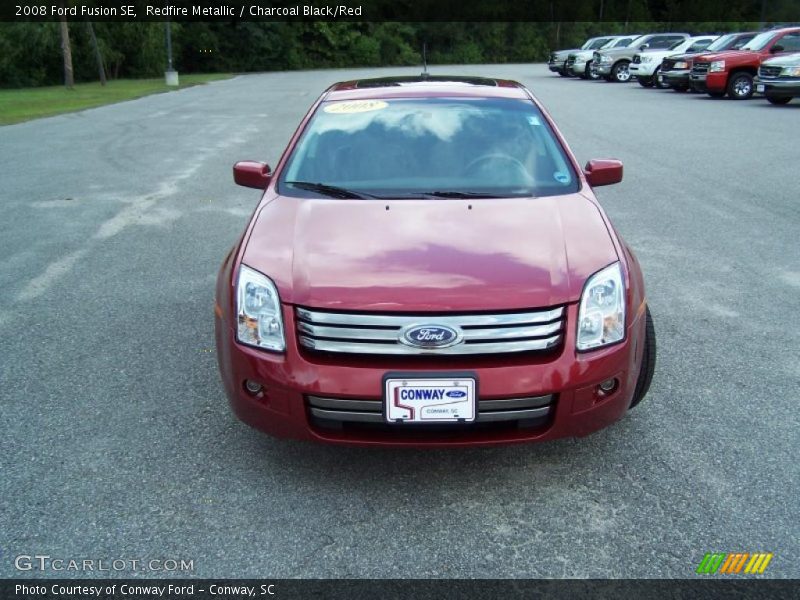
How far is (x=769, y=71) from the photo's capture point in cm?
1805

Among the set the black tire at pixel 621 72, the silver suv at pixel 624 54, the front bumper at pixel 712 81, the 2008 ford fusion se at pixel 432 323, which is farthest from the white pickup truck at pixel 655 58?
the 2008 ford fusion se at pixel 432 323

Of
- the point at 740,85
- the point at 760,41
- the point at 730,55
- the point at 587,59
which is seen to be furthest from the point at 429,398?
the point at 587,59

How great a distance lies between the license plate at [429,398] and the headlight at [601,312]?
491mm

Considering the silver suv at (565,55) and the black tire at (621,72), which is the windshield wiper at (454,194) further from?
the silver suv at (565,55)

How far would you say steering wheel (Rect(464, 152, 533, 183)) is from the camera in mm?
3934

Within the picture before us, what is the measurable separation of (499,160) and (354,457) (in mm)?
1766

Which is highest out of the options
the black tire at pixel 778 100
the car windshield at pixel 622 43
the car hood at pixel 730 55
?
the car windshield at pixel 622 43

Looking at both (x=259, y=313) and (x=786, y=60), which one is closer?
(x=259, y=313)

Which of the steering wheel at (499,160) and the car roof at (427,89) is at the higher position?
the car roof at (427,89)

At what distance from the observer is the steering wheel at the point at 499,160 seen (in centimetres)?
393

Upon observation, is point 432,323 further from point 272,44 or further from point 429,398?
point 272,44

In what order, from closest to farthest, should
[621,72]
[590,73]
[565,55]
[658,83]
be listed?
[658,83] → [621,72] → [590,73] → [565,55]

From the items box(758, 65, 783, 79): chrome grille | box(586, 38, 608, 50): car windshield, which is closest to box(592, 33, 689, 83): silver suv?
box(586, 38, 608, 50): car windshield

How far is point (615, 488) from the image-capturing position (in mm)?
2988
